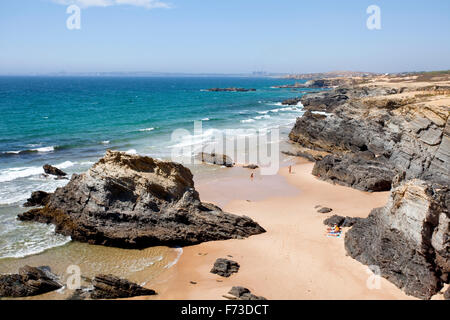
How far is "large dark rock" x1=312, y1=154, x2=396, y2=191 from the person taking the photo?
24531 mm

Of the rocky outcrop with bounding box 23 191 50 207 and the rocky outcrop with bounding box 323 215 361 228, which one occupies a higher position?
the rocky outcrop with bounding box 23 191 50 207

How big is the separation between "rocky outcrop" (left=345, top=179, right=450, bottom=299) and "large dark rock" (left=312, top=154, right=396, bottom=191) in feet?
35.0

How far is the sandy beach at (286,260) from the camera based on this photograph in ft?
42.4

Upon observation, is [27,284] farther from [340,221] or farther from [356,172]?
[356,172]

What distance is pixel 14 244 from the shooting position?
17.1m

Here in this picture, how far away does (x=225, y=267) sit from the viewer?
14414 mm

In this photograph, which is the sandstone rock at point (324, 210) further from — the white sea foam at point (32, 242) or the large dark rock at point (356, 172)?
the white sea foam at point (32, 242)

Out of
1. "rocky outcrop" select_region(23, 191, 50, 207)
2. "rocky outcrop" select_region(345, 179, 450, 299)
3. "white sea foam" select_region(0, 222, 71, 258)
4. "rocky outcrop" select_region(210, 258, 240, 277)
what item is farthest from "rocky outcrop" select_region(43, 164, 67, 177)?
"rocky outcrop" select_region(345, 179, 450, 299)

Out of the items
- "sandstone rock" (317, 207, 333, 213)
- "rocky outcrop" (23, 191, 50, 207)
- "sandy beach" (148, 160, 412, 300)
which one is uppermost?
"rocky outcrop" (23, 191, 50, 207)

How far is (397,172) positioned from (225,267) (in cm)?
1643

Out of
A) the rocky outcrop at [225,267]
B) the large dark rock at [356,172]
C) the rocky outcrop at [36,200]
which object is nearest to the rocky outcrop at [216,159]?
the large dark rock at [356,172]

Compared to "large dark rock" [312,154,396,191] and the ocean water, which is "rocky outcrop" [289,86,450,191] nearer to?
"large dark rock" [312,154,396,191]

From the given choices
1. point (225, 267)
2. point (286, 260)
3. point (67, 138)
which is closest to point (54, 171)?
point (67, 138)
